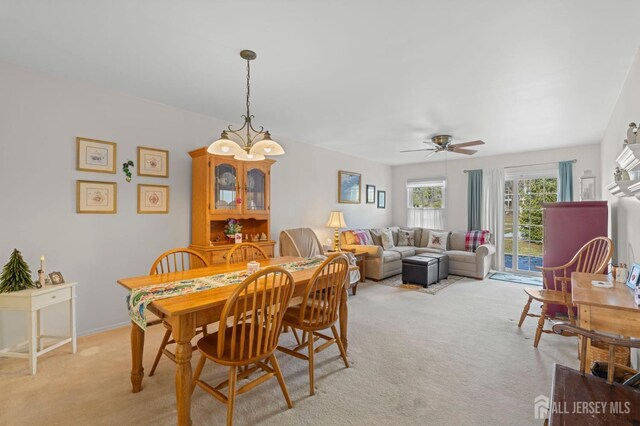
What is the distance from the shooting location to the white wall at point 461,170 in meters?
5.32

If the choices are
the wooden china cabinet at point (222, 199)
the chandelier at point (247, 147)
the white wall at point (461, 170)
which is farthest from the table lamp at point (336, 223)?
the chandelier at point (247, 147)

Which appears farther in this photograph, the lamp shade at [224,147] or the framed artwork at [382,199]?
the framed artwork at [382,199]

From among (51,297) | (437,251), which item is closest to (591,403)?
(51,297)

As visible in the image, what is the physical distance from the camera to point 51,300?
2.48 meters

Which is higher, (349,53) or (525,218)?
(349,53)

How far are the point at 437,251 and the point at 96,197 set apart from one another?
585 centimetres

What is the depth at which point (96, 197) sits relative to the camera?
304cm

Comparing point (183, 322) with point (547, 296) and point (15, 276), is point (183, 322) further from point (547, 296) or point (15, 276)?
point (547, 296)

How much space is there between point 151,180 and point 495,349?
13.3 ft

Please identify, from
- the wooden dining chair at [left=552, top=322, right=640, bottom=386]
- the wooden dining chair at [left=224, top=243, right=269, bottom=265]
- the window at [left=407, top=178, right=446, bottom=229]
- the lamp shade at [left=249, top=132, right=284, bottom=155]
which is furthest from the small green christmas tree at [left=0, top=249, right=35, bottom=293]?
the window at [left=407, top=178, right=446, bottom=229]

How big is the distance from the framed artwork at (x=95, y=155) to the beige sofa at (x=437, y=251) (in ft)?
12.9

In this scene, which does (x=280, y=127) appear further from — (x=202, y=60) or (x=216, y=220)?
(x=202, y=60)

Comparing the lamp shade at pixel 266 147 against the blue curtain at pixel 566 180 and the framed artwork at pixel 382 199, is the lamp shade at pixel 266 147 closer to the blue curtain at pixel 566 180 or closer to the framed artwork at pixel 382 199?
the framed artwork at pixel 382 199

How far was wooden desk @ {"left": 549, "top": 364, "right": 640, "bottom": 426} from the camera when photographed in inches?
45.7
